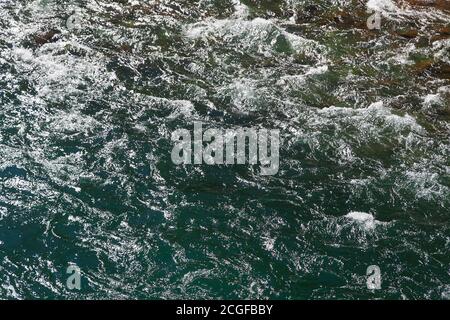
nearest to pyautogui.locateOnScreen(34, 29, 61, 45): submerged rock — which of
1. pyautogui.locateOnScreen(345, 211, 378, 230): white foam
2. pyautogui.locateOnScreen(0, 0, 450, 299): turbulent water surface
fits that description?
pyautogui.locateOnScreen(0, 0, 450, 299): turbulent water surface

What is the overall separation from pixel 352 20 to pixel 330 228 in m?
7.52

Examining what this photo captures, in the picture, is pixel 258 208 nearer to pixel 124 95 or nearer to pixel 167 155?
pixel 167 155

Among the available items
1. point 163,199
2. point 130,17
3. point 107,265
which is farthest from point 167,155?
point 130,17

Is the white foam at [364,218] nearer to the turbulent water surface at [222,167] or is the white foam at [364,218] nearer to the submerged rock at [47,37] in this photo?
the turbulent water surface at [222,167]

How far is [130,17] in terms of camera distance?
47.0 ft

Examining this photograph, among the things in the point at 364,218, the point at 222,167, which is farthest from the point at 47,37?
the point at 364,218

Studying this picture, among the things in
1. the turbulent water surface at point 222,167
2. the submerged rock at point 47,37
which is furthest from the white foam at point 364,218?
the submerged rock at point 47,37

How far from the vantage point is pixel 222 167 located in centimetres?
994

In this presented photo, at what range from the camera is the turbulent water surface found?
26.6 feet

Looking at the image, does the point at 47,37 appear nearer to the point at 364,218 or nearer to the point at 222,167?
the point at 222,167

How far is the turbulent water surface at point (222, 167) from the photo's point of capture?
811 cm

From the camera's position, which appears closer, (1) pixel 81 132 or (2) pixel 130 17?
(1) pixel 81 132

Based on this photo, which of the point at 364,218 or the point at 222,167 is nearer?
the point at 364,218

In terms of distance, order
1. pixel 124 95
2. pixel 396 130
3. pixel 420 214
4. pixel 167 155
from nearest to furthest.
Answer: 1. pixel 420 214
2. pixel 167 155
3. pixel 396 130
4. pixel 124 95
